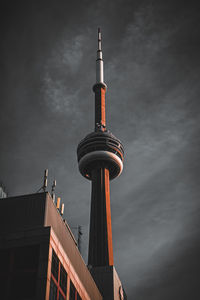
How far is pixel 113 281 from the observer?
65125 mm

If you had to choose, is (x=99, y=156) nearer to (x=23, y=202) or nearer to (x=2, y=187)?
(x=2, y=187)

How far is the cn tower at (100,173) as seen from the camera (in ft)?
293

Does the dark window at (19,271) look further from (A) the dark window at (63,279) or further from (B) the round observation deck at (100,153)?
(B) the round observation deck at (100,153)

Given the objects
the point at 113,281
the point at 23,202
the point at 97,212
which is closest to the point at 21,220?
the point at 23,202

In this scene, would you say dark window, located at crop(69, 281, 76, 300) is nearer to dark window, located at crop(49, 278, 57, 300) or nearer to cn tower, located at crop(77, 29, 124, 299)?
dark window, located at crop(49, 278, 57, 300)

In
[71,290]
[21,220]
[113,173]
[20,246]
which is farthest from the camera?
[113,173]

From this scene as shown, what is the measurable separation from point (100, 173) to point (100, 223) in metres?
14.0

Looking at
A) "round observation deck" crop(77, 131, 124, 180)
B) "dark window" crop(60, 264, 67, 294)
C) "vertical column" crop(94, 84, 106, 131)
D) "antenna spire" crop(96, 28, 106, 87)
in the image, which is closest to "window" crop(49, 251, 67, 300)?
"dark window" crop(60, 264, 67, 294)

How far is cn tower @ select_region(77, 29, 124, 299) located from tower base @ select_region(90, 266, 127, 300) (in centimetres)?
1810

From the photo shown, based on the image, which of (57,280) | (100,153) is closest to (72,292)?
(57,280)

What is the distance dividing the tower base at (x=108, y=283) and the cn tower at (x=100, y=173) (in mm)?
18104

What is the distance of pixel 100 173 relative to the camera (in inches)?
4013

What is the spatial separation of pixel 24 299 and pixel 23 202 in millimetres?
8667

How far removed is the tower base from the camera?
206ft
